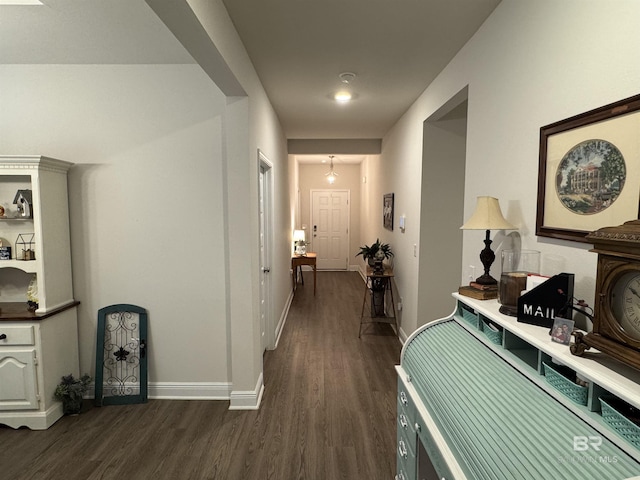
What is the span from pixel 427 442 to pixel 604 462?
0.67 m

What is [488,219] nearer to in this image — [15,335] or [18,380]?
[15,335]

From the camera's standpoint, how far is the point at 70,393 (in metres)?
2.57

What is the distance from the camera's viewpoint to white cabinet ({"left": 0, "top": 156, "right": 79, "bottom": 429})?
2.40m

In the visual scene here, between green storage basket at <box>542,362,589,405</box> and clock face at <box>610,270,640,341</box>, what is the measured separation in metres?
0.19

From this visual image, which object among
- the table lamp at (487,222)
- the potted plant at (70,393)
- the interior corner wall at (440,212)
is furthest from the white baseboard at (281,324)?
the table lamp at (487,222)

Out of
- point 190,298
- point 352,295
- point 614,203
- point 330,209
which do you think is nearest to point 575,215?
point 614,203

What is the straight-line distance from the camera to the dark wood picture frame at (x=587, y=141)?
1.05m

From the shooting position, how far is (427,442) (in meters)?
1.33

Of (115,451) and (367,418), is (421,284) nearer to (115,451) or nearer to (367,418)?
(367,418)

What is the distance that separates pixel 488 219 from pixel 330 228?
7005 mm

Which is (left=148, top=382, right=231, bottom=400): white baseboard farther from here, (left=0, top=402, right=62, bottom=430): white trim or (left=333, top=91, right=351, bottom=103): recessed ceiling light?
(left=333, top=91, right=351, bottom=103): recessed ceiling light

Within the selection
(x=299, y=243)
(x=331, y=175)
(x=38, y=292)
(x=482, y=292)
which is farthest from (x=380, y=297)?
(x=331, y=175)

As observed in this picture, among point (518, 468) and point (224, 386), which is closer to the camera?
point (518, 468)

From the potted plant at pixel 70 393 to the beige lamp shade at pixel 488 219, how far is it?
Result: 2.91m
